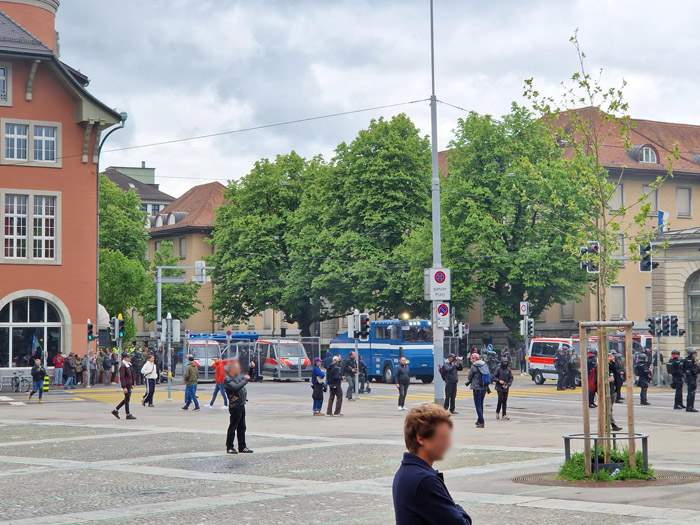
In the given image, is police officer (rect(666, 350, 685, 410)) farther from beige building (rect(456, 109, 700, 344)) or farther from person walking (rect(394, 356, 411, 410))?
beige building (rect(456, 109, 700, 344))

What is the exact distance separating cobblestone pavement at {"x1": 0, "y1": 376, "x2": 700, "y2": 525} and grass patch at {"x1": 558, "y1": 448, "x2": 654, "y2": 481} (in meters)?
0.69

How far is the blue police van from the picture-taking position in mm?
49406

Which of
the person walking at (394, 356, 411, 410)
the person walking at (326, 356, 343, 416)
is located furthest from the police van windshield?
the person walking at (326, 356, 343, 416)

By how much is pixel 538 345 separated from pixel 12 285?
78.1 feet

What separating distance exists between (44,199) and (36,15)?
10257 millimetres

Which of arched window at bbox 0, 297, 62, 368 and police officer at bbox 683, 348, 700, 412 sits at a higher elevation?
arched window at bbox 0, 297, 62, 368

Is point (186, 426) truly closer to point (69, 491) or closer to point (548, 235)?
point (69, 491)

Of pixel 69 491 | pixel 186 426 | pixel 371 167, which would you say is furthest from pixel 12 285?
pixel 69 491

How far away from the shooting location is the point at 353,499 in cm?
1248

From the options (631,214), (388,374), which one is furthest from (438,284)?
(631,214)

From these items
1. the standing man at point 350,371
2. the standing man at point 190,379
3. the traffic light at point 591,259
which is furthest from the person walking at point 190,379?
the traffic light at point 591,259

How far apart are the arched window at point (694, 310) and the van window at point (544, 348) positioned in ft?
19.5

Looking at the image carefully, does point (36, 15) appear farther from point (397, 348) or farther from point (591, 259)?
point (591, 259)

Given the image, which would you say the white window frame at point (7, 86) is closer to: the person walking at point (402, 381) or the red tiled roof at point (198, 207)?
the person walking at point (402, 381)
